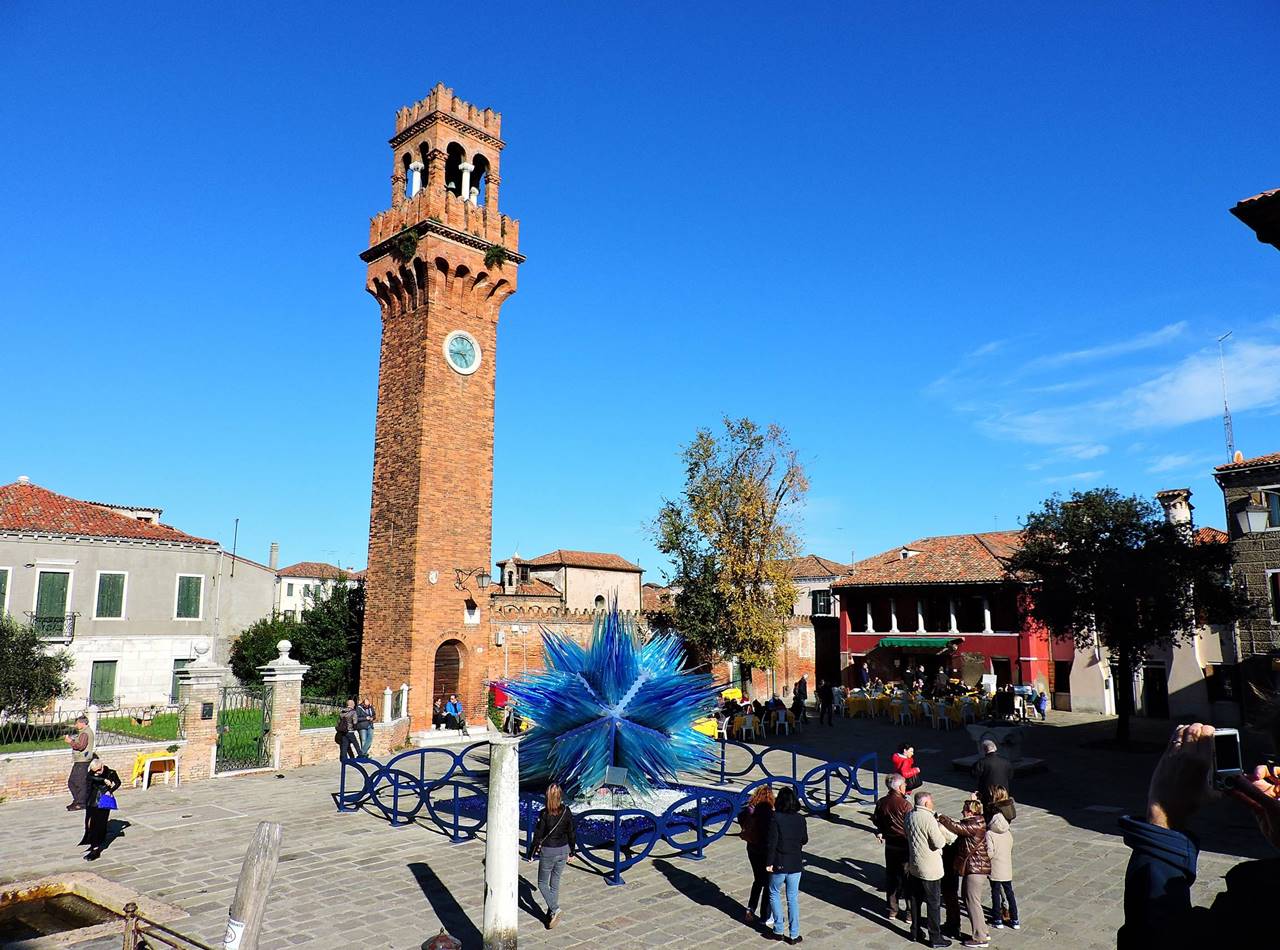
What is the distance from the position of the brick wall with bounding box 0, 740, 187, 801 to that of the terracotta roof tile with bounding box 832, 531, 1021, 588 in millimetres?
29316

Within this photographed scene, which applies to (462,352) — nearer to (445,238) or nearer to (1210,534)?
(445,238)

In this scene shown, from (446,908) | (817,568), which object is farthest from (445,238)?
(817,568)

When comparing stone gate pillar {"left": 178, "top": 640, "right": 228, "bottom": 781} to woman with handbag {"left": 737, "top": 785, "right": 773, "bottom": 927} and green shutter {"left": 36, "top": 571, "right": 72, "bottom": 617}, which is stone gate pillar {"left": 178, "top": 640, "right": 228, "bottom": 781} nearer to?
woman with handbag {"left": 737, "top": 785, "right": 773, "bottom": 927}

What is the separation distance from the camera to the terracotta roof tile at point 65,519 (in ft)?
92.0

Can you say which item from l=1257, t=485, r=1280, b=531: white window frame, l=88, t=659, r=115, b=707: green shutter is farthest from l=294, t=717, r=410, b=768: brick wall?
l=1257, t=485, r=1280, b=531: white window frame

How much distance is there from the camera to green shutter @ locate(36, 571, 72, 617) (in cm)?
2728

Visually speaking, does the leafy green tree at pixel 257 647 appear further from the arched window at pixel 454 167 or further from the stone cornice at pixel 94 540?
the arched window at pixel 454 167

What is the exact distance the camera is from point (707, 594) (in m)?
33.0

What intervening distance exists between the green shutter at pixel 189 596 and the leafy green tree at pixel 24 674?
29.8 feet

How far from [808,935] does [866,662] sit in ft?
100

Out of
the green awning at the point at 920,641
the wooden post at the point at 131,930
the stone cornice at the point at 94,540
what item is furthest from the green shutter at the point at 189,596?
the green awning at the point at 920,641

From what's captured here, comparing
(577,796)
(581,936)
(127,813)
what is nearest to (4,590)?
(127,813)

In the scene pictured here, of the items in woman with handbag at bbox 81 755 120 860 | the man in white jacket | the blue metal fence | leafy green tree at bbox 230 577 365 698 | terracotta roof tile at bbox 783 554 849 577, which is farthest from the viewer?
terracotta roof tile at bbox 783 554 849 577

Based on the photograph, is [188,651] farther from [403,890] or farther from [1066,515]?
[1066,515]
